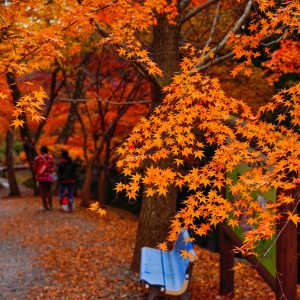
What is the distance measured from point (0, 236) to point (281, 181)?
809cm

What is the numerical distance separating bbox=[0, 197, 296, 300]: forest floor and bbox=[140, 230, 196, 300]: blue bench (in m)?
0.75

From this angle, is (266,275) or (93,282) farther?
(93,282)

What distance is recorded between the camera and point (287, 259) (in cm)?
424

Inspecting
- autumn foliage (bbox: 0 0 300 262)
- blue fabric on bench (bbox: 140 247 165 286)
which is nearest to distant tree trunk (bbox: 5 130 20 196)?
autumn foliage (bbox: 0 0 300 262)

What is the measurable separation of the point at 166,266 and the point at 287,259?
2161mm

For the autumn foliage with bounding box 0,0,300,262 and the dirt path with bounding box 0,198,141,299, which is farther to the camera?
the dirt path with bounding box 0,198,141,299

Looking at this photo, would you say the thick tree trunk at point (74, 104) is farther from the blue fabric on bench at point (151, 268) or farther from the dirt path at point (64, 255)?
the blue fabric on bench at point (151, 268)

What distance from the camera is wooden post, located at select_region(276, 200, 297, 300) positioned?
418 centimetres

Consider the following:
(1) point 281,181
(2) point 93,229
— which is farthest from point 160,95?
(2) point 93,229

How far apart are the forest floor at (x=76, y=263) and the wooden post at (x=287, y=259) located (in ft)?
8.02

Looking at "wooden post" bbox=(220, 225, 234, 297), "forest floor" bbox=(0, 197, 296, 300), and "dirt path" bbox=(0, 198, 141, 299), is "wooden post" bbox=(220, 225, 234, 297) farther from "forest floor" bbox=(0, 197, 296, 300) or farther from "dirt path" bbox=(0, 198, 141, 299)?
"dirt path" bbox=(0, 198, 141, 299)

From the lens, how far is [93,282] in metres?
6.96

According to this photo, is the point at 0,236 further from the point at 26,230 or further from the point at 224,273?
the point at 224,273

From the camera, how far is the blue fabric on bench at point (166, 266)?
5.28m
